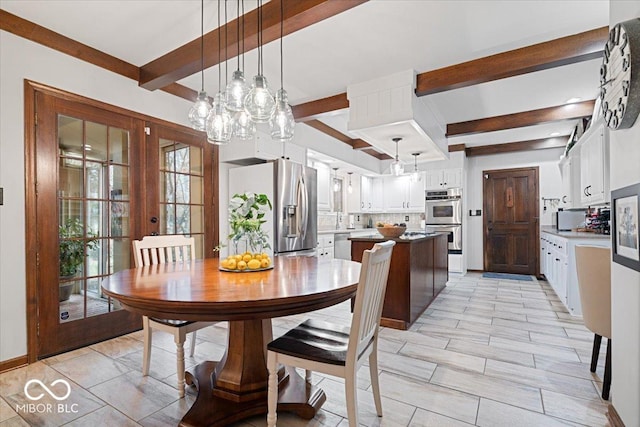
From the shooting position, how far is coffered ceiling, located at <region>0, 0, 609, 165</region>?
2.24 m

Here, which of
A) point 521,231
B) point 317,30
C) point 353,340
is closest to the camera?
point 353,340

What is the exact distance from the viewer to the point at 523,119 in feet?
14.9

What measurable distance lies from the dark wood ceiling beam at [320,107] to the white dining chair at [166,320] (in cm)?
→ 222

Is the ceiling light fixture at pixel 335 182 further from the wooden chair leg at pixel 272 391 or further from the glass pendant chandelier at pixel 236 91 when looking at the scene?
the wooden chair leg at pixel 272 391

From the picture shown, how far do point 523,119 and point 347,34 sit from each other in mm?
3291

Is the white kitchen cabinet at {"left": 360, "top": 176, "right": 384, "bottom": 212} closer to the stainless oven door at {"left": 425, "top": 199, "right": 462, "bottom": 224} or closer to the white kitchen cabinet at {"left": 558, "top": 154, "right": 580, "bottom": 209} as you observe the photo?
the stainless oven door at {"left": 425, "top": 199, "right": 462, "bottom": 224}

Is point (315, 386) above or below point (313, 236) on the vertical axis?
below

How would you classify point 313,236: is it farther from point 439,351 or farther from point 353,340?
point 353,340

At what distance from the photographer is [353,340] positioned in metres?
1.41

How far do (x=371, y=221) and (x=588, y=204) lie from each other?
435 cm

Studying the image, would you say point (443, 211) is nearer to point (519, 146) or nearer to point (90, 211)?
point (519, 146)

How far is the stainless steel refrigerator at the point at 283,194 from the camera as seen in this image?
156 inches

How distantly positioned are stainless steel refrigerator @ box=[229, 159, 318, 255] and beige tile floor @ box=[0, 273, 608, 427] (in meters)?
1.11

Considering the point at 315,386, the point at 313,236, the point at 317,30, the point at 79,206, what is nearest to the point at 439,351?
the point at 315,386
